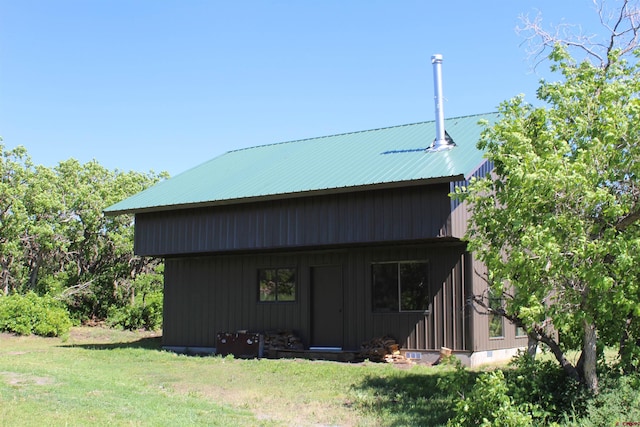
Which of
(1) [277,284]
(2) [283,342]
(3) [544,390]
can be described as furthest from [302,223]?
(3) [544,390]

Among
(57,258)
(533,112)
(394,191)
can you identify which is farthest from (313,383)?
(57,258)

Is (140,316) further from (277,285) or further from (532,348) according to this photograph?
(532,348)

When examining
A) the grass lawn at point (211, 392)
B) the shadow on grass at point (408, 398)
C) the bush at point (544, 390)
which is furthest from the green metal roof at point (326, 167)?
the bush at point (544, 390)

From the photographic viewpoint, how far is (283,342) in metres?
18.8

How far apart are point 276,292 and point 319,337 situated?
1.83m

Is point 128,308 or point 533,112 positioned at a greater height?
point 533,112

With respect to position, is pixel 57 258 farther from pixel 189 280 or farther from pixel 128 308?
pixel 189 280

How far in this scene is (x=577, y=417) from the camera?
30.7 ft

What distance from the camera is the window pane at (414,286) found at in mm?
17297

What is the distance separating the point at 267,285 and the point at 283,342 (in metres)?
1.86

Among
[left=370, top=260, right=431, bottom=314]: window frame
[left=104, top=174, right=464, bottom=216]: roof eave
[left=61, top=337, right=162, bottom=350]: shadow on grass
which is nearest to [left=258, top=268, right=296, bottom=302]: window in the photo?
[left=104, top=174, right=464, bottom=216]: roof eave

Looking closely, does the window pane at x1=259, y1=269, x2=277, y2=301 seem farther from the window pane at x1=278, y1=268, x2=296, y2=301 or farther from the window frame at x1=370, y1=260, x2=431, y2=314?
the window frame at x1=370, y1=260, x2=431, y2=314

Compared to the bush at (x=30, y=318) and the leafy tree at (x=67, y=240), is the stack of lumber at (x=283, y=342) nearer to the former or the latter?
the bush at (x=30, y=318)

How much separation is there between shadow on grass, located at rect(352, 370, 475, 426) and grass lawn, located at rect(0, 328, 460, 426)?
16 millimetres
